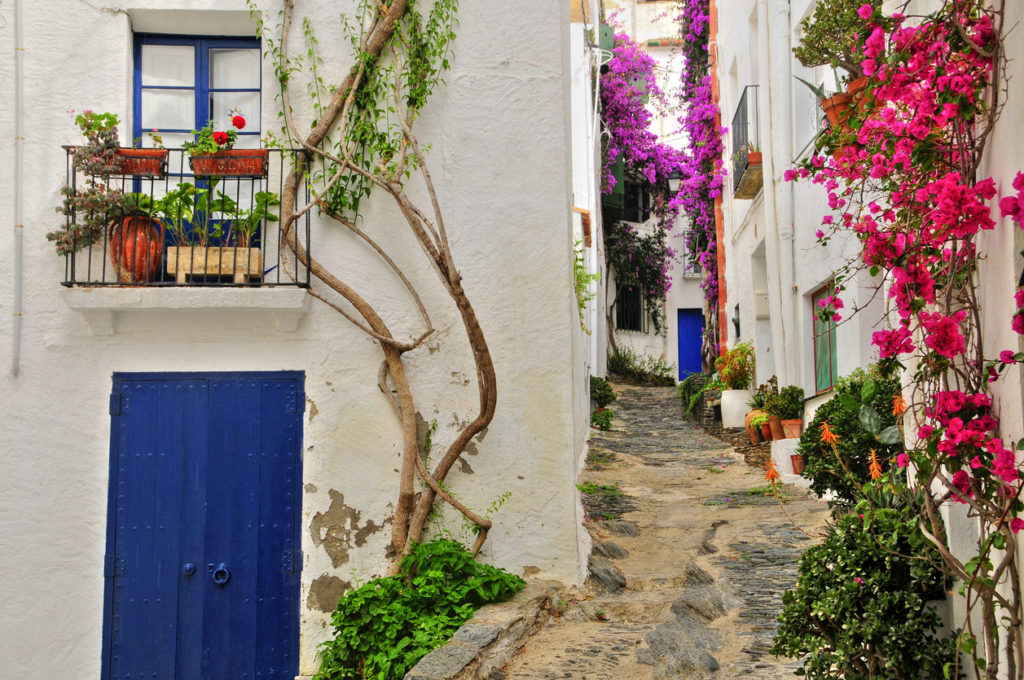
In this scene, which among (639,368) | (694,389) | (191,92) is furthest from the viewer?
(639,368)

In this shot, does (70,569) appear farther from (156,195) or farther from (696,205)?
(696,205)

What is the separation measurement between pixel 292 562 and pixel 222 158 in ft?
8.81

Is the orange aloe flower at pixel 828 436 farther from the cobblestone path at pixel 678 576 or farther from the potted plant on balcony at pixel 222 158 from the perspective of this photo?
the potted plant on balcony at pixel 222 158


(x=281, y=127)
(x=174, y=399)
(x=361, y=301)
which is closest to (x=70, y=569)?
(x=174, y=399)

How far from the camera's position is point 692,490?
10719 millimetres

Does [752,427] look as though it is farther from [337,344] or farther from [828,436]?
[828,436]

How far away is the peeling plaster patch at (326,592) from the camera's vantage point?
6738mm

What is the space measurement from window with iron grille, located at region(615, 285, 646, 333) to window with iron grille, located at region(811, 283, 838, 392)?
11.9 metres

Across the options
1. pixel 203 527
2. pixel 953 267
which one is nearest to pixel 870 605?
pixel 953 267

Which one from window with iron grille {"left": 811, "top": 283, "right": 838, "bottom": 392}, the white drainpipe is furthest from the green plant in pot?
the white drainpipe

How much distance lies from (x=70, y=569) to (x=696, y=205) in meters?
13.6

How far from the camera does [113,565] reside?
6746 millimetres

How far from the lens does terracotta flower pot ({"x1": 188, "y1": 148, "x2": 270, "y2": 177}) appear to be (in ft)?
22.4

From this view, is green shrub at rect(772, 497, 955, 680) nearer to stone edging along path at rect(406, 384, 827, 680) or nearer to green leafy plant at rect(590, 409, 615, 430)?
stone edging along path at rect(406, 384, 827, 680)
